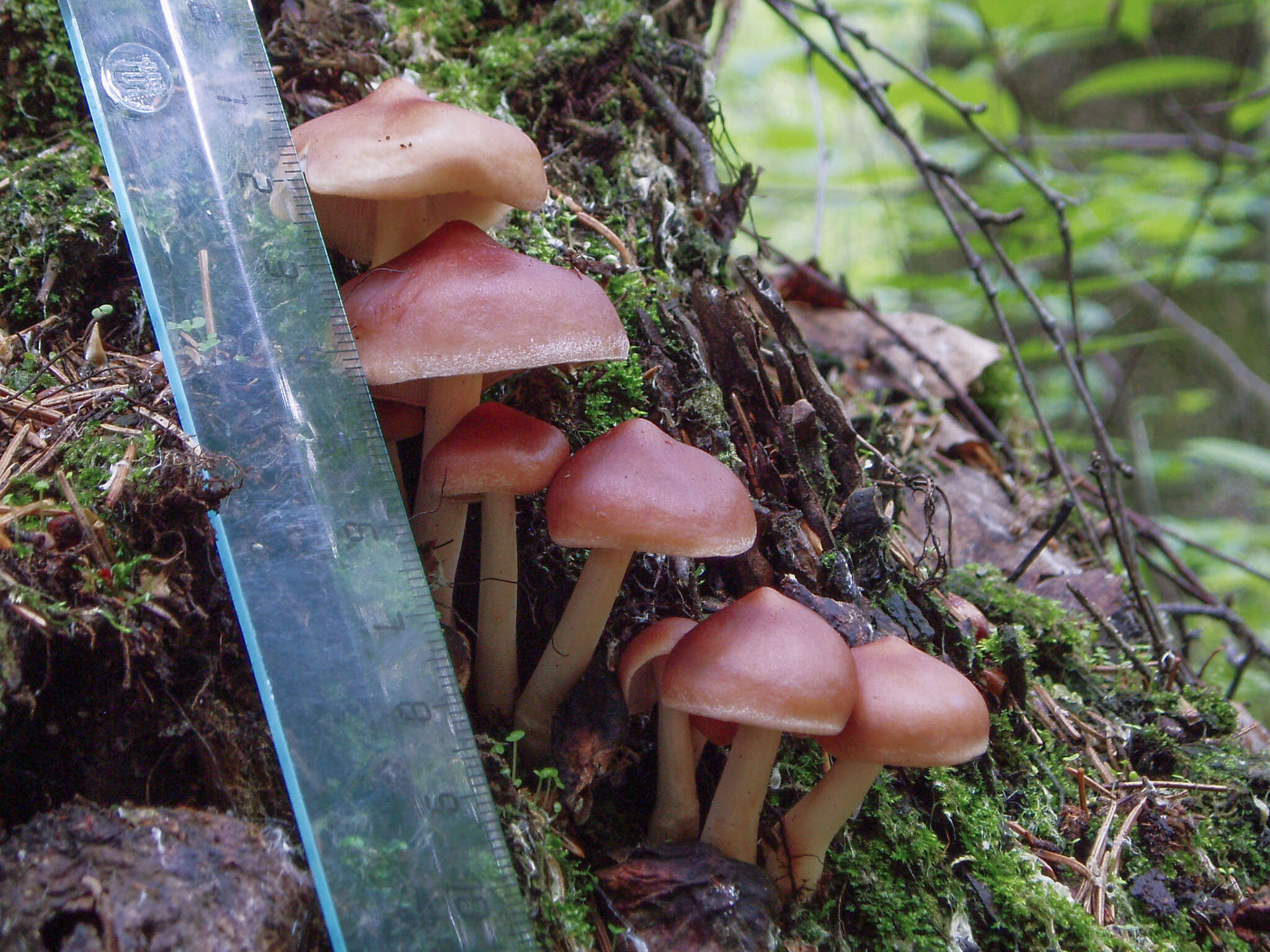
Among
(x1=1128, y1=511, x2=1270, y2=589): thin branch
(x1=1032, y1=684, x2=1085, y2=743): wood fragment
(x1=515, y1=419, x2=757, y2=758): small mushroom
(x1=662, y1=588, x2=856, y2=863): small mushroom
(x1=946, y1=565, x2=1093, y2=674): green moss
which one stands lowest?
(x1=1128, y1=511, x2=1270, y2=589): thin branch

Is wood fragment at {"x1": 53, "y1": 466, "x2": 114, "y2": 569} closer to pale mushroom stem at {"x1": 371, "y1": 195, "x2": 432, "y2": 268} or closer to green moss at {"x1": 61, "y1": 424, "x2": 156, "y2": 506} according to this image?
green moss at {"x1": 61, "y1": 424, "x2": 156, "y2": 506}

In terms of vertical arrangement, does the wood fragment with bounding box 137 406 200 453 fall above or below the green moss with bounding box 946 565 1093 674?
above

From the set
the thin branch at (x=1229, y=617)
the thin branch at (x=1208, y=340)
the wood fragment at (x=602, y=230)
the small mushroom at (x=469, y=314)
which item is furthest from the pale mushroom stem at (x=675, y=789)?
the thin branch at (x=1208, y=340)

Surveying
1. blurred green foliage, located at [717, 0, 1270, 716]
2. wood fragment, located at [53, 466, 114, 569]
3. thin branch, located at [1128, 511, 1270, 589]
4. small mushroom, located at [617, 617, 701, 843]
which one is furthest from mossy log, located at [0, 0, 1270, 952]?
blurred green foliage, located at [717, 0, 1270, 716]

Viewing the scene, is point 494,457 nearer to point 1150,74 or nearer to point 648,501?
point 648,501

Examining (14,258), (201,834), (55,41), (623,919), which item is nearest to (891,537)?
(623,919)

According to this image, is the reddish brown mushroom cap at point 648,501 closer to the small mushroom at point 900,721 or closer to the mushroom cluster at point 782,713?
the mushroom cluster at point 782,713

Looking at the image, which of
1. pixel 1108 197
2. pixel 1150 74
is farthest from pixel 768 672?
pixel 1108 197
